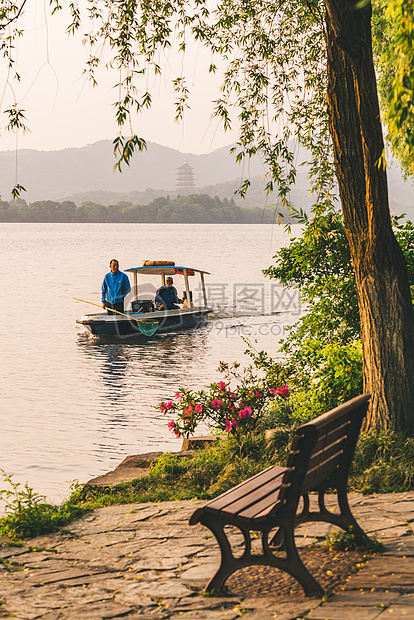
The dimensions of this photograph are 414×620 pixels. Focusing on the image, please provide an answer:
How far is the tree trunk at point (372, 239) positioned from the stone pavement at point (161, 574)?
51.7 inches

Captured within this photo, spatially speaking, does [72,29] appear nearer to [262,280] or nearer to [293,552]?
[293,552]

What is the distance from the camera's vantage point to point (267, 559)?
4.12 metres

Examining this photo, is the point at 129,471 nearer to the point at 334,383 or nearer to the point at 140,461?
the point at 140,461

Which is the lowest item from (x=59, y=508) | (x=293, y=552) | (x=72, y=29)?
(x=59, y=508)

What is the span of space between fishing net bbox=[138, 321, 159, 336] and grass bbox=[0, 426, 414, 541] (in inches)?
654

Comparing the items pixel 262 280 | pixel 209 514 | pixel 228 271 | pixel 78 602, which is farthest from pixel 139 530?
pixel 228 271

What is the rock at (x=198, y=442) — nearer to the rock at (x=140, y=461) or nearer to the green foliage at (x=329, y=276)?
the rock at (x=140, y=461)

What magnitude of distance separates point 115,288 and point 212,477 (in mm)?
16050

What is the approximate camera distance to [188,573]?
4.71 meters

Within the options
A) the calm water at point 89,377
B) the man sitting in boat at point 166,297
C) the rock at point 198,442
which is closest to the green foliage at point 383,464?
the rock at point 198,442

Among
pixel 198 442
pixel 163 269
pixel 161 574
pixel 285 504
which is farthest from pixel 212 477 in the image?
pixel 163 269

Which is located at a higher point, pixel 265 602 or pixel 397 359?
pixel 397 359

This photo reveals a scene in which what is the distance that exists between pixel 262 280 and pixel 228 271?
30.1ft

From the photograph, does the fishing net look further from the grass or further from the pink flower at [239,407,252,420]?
the pink flower at [239,407,252,420]
